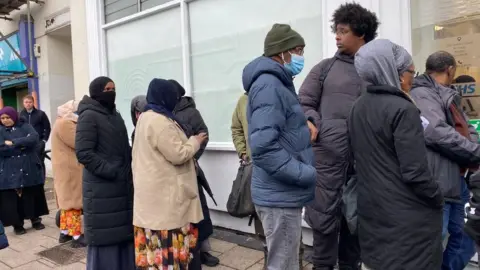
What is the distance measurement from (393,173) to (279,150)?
59cm

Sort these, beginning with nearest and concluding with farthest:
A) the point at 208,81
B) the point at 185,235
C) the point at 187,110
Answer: the point at 185,235 < the point at 187,110 < the point at 208,81

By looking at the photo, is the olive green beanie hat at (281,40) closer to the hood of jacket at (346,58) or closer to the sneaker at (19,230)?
the hood of jacket at (346,58)

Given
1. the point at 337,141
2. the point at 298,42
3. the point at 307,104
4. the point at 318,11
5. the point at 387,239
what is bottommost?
the point at 387,239

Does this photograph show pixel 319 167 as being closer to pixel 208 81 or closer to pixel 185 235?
pixel 185 235

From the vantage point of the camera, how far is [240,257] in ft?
13.1

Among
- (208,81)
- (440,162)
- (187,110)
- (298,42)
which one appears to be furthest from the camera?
(208,81)

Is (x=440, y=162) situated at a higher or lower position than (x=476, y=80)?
lower

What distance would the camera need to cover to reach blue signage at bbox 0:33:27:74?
9.82 metres

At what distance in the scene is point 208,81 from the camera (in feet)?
16.9

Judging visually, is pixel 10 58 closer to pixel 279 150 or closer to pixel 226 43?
pixel 226 43

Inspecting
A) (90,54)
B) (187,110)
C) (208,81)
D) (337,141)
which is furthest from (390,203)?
(90,54)

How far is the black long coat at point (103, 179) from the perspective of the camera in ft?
10.5

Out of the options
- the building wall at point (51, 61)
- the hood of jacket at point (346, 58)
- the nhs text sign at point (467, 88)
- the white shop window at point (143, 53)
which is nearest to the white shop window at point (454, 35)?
the nhs text sign at point (467, 88)

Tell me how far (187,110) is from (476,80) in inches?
101
